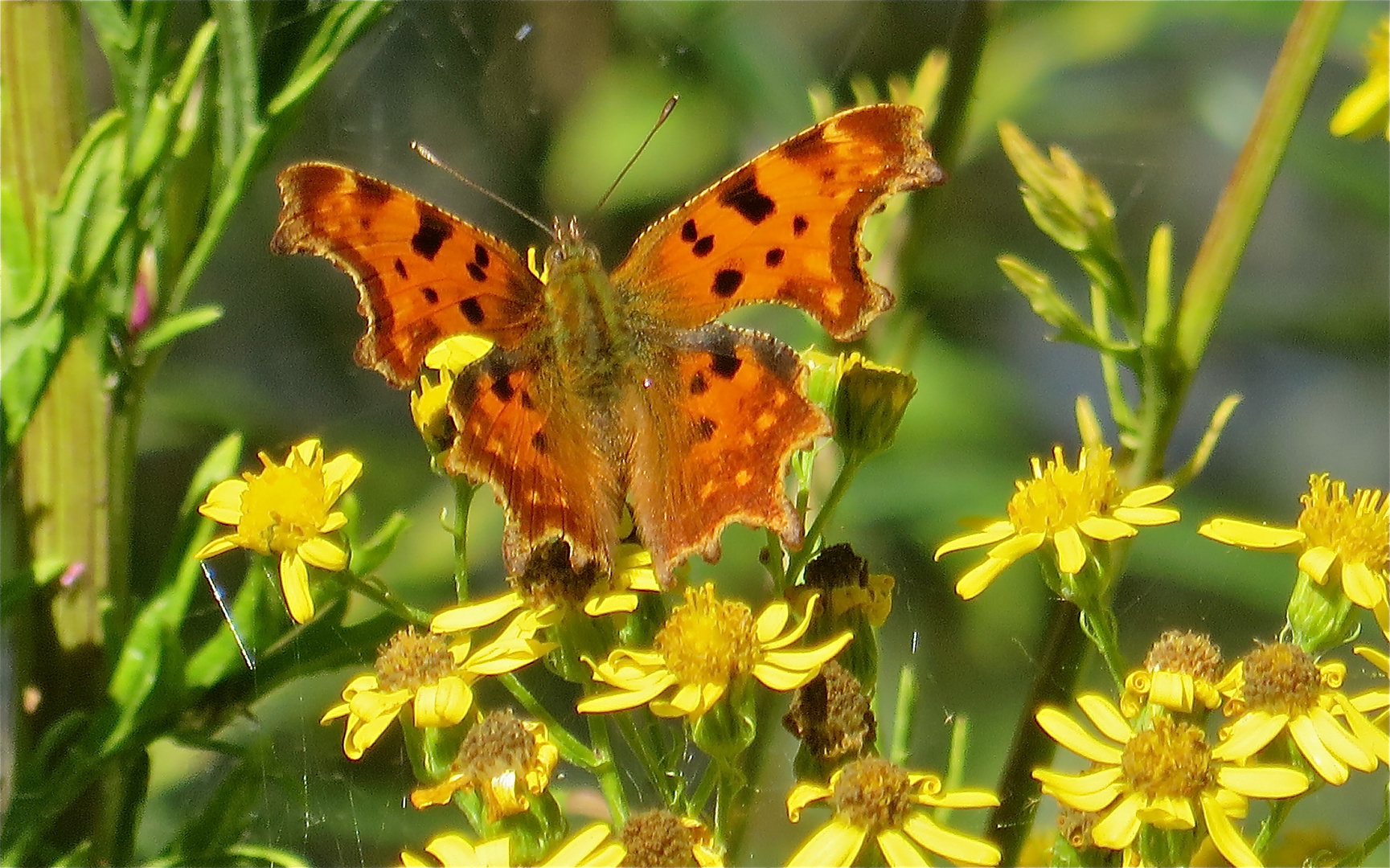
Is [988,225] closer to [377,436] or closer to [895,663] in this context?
[895,663]

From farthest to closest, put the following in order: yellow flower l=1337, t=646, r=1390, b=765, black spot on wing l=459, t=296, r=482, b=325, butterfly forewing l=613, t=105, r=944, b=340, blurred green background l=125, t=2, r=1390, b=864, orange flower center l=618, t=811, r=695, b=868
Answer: blurred green background l=125, t=2, r=1390, b=864 < black spot on wing l=459, t=296, r=482, b=325 < butterfly forewing l=613, t=105, r=944, b=340 < yellow flower l=1337, t=646, r=1390, b=765 < orange flower center l=618, t=811, r=695, b=868

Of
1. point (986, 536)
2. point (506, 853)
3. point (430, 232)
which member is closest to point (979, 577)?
point (986, 536)

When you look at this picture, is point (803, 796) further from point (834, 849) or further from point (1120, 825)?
point (1120, 825)

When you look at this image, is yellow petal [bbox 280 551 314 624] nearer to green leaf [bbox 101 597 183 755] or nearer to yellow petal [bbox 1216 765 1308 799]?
green leaf [bbox 101 597 183 755]

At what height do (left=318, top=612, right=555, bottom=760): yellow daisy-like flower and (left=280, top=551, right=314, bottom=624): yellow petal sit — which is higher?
(left=280, top=551, right=314, bottom=624): yellow petal

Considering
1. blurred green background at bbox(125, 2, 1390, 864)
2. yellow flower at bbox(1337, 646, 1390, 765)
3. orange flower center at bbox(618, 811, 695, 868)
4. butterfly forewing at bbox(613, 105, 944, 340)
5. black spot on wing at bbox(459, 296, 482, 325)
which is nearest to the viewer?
orange flower center at bbox(618, 811, 695, 868)

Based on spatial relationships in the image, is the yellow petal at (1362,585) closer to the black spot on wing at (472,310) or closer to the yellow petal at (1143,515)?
the yellow petal at (1143,515)

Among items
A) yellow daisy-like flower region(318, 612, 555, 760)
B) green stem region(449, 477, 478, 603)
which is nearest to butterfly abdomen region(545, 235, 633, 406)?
green stem region(449, 477, 478, 603)

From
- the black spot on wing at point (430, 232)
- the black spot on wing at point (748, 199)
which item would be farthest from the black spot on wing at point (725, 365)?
the black spot on wing at point (430, 232)
